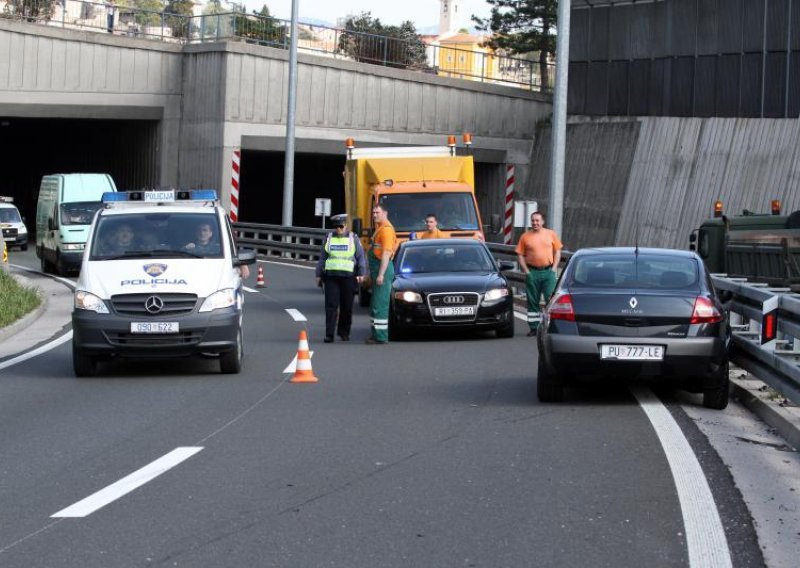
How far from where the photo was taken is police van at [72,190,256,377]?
14.7 metres

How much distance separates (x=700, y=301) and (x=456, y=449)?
3.27 meters

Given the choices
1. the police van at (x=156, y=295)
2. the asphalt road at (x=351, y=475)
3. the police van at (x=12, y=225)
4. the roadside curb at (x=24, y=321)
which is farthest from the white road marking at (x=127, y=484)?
the police van at (x=12, y=225)

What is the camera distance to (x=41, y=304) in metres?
25.1

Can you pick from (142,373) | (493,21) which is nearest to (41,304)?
(142,373)

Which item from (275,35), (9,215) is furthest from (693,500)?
(275,35)

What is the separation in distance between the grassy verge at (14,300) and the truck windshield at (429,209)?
20.7 feet

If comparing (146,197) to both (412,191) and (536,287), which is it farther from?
(412,191)

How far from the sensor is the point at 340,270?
19.0m

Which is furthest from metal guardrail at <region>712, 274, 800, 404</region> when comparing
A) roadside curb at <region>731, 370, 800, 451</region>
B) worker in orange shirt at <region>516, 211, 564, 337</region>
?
worker in orange shirt at <region>516, 211, 564, 337</region>

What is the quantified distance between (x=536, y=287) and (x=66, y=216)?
1945cm

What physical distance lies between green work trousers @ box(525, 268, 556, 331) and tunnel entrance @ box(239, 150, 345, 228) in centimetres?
3805

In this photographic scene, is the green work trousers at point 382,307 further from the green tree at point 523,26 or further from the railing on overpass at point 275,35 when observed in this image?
the green tree at point 523,26

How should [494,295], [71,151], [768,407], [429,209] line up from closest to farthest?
[768,407]
[494,295]
[429,209]
[71,151]

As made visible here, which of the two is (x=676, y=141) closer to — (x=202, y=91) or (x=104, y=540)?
(x=202, y=91)
